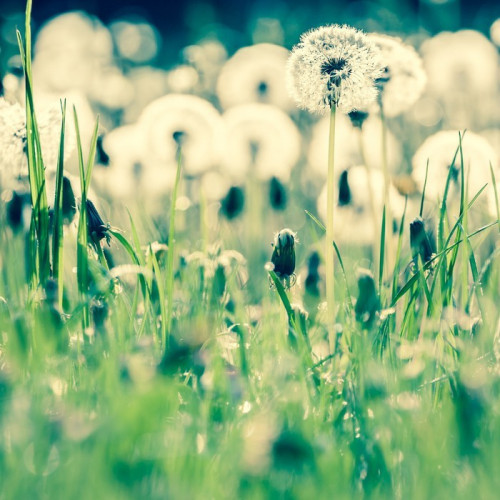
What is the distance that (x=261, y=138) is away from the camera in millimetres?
3754

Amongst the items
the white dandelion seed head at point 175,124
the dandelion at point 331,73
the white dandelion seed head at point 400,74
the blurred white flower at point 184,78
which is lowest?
the dandelion at point 331,73

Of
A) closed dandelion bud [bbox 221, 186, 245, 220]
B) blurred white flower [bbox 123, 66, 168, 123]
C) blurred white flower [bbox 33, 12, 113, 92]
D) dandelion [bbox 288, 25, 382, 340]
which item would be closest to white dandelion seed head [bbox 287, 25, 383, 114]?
dandelion [bbox 288, 25, 382, 340]

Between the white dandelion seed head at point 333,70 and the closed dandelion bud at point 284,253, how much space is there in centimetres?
28

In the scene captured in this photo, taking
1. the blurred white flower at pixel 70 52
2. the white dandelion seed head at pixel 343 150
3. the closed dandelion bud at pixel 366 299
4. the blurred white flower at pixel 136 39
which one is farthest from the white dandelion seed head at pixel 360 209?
the blurred white flower at pixel 136 39

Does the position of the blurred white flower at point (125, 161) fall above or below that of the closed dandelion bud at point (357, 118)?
above

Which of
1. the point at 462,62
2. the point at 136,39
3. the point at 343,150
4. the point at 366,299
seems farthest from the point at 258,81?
the point at 366,299

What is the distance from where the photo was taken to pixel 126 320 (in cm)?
166

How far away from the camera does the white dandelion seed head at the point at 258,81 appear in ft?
14.3

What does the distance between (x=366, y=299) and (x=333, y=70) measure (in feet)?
1.68

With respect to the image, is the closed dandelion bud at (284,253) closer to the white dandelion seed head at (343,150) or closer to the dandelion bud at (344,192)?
the dandelion bud at (344,192)

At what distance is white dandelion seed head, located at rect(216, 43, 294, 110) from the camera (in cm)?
437

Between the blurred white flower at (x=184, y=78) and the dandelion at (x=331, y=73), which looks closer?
the dandelion at (x=331, y=73)

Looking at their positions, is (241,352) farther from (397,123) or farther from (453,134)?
(397,123)

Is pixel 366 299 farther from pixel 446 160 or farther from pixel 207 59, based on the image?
pixel 207 59
